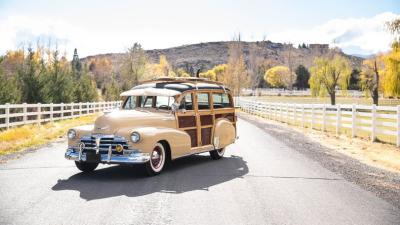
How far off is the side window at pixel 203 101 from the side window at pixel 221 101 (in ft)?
1.15

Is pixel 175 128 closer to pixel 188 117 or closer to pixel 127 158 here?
pixel 188 117

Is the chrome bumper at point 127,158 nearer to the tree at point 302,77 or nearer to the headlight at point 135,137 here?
the headlight at point 135,137

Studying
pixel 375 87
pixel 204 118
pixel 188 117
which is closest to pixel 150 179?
pixel 188 117

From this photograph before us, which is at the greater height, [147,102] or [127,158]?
[147,102]

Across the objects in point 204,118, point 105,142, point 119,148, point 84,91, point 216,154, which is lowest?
point 216,154

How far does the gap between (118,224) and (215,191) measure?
2.49 m

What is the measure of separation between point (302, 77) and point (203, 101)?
402ft

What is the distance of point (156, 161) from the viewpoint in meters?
9.38

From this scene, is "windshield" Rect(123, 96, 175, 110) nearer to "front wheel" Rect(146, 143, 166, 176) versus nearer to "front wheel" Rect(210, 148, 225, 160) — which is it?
"front wheel" Rect(146, 143, 166, 176)

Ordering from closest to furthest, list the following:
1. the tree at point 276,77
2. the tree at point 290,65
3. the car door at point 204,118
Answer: the car door at point 204,118 → the tree at point 290,65 → the tree at point 276,77

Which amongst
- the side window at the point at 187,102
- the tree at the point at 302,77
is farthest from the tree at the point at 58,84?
the tree at the point at 302,77

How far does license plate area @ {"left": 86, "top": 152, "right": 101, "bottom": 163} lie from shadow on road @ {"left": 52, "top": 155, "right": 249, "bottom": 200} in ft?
1.22

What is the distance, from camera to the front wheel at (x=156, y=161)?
359 inches

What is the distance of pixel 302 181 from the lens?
8.93 metres
